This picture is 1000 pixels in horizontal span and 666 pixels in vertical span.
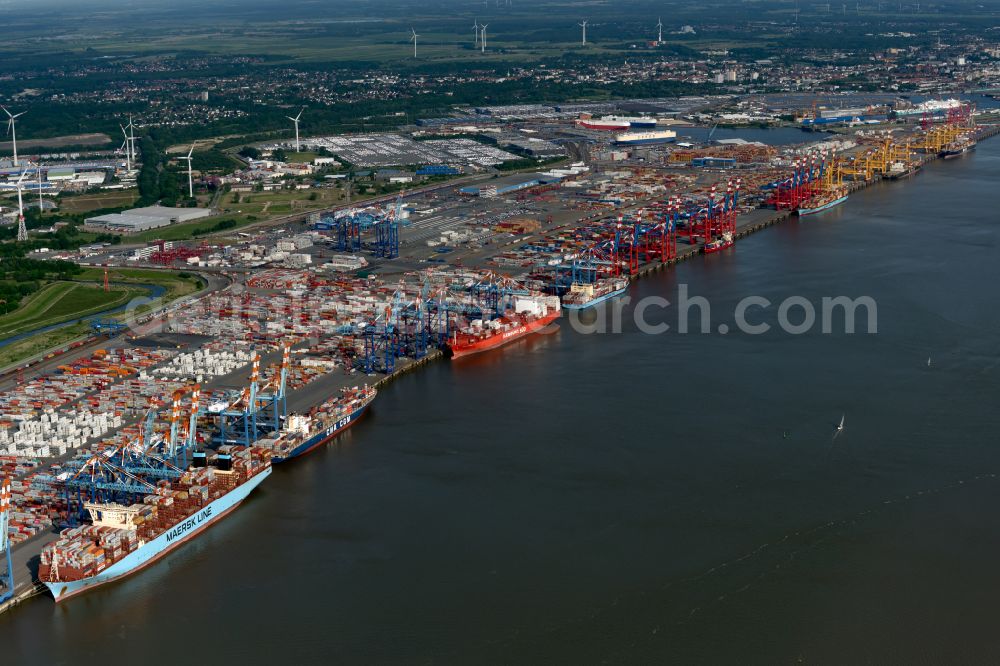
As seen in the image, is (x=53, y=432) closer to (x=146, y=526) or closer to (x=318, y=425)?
(x=318, y=425)

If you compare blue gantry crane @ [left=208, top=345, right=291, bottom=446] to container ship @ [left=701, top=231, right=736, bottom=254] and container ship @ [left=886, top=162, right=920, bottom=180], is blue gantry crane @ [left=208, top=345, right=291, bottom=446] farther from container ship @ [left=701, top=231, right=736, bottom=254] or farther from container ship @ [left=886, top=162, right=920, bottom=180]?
container ship @ [left=886, top=162, right=920, bottom=180]

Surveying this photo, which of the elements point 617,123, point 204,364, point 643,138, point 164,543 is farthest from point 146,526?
point 617,123

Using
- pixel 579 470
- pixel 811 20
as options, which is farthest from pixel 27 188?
pixel 811 20

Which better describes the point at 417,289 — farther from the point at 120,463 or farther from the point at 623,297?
the point at 120,463

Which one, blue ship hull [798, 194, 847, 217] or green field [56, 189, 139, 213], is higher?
green field [56, 189, 139, 213]

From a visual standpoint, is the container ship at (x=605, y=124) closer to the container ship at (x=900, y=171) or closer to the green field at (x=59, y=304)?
the container ship at (x=900, y=171)

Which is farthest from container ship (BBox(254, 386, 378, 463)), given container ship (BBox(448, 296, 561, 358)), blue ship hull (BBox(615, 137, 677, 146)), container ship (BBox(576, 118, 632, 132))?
container ship (BBox(576, 118, 632, 132))
